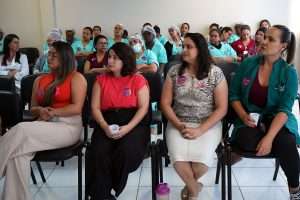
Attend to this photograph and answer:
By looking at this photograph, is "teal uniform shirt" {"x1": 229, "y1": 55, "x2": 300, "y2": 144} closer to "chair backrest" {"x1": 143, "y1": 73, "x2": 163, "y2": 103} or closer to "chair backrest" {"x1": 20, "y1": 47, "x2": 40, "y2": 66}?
"chair backrest" {"x1": 143, "y1": 73, "x2": 163, "y2": 103}

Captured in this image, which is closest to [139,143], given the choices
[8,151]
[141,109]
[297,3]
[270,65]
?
[141,109]

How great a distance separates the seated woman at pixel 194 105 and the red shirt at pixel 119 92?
19 cm

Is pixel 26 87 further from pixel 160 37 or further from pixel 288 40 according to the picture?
pixel 160 37

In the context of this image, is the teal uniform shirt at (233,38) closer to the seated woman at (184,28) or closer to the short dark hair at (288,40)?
the seated woman at (184,28)

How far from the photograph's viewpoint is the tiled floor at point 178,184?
2.50 metres

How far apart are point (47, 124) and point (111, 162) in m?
0.48

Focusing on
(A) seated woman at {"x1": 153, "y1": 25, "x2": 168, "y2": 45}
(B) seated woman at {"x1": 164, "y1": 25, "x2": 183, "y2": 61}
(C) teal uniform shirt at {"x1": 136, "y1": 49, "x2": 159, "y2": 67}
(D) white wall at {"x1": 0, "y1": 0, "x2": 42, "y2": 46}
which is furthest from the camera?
(D) white wall at {"x1": 0, "y1": 0, "x2": 42, "y2": 46}

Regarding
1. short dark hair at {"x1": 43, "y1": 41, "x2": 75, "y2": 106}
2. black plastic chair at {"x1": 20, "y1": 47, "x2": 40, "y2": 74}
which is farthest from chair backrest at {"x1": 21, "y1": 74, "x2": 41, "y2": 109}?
black plastic chair at {"x1": 20, "y1": 47, "x2": 40, "y2": 74}

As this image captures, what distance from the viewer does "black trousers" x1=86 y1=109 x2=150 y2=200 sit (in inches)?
82.8

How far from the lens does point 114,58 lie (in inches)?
94.7

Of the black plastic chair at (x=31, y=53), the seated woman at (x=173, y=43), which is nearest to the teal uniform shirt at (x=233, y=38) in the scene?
the seated woman at (x=173, y=43)

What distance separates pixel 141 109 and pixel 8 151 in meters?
0.85

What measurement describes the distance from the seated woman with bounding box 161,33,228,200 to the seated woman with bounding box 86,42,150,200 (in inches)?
7.1

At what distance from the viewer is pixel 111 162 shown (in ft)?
7.06
